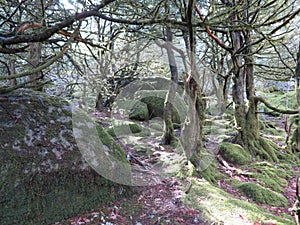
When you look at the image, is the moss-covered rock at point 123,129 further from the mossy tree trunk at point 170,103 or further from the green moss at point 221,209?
the green moss at point 221,209

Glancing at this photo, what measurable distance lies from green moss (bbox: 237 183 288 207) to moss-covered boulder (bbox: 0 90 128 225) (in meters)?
2.96

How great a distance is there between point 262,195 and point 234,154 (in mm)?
2151

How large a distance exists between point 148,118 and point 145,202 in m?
7.52

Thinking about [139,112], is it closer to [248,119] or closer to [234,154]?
[248,119]

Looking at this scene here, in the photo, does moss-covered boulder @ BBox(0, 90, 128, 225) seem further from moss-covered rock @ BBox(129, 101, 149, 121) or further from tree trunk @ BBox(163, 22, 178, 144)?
moss-covered rock @ BBox(129, 101, 149, 121)

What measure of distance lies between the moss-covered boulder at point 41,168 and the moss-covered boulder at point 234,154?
440 cm

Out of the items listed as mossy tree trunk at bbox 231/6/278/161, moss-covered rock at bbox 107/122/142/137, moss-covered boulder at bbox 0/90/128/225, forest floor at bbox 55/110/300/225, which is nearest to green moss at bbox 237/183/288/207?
forest floor at bbox 55/110/300/225

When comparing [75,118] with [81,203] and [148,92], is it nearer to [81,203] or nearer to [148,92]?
[81,203]

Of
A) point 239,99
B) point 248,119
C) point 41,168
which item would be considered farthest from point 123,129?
point 41,168

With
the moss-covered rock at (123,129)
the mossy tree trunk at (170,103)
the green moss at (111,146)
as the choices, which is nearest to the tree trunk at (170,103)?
the mossy tree trunk at (170,103)

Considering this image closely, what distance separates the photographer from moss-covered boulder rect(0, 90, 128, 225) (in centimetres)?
248

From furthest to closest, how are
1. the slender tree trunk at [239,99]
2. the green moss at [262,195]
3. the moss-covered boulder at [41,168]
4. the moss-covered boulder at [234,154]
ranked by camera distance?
the slender tree trunk at [239,99] < the moss-covered boulder at [234,154] < the green moss at [262,195] < the moss-covered boulder at [41,168]

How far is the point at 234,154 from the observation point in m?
6.64

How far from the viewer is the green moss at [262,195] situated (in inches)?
175
